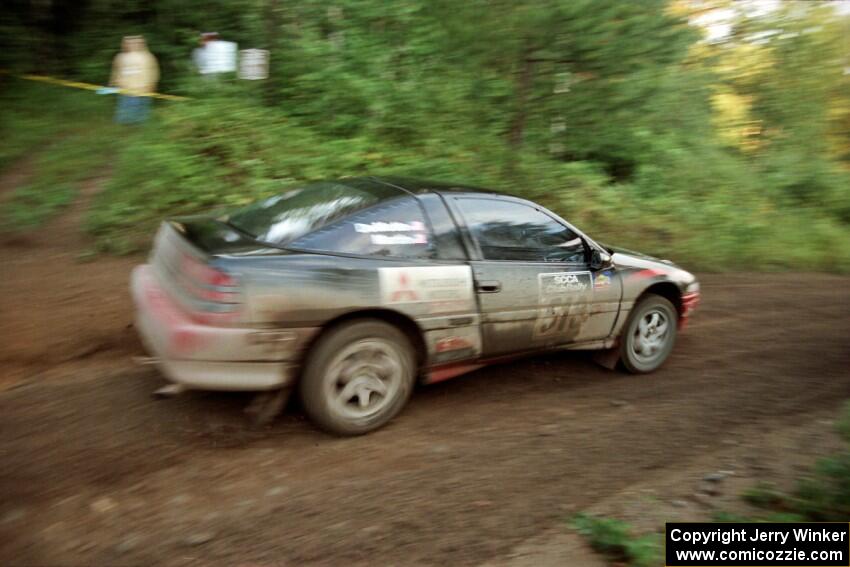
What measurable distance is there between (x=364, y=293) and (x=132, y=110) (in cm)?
700

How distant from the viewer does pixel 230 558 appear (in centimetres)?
286

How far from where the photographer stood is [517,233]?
4578 millimetres

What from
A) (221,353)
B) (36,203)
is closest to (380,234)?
(221,353)

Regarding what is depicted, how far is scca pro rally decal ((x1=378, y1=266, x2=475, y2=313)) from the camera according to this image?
388cm

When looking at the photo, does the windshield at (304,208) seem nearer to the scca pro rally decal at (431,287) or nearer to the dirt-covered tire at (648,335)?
the scca pro rally decal at (431,287)

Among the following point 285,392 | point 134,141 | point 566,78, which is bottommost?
point 285,392

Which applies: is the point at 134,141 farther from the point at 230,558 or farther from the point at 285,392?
the point at 230,558

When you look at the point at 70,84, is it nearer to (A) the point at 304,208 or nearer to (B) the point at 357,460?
(A) the point at 304,208

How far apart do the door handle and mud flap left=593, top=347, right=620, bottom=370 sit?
55.8 inches

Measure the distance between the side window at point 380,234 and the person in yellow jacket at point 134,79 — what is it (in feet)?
21.2

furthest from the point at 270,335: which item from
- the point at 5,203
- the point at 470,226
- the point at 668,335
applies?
the point at 5,203

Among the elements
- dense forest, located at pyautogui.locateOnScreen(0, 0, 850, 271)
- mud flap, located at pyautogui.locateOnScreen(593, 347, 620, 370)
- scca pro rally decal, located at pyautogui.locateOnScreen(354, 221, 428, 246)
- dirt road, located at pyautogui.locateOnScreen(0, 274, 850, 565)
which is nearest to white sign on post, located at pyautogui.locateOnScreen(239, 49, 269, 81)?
dense forest, located at pyautogui.locateOnScreen(0, 0, 850, 271)

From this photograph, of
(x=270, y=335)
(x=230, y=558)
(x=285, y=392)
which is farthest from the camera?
(x=285, y=392)

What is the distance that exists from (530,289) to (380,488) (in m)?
1.75
